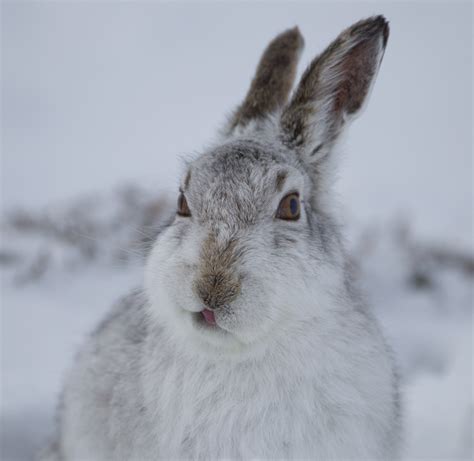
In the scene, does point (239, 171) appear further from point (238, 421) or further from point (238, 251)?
point (238, 421)

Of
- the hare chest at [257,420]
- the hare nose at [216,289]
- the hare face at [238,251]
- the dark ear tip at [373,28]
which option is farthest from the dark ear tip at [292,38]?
the hare chest at [257,420]

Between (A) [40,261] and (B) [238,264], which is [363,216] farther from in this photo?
(B) [238,264]

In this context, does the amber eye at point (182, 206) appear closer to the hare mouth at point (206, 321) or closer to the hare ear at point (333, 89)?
the hare mouth at point (206, 321)

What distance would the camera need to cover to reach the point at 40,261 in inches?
208

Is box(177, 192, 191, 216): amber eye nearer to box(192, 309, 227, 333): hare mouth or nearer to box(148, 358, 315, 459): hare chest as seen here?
box(192, 309, 227, 333): hare mouth

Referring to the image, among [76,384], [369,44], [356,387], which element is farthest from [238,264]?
[76,384]

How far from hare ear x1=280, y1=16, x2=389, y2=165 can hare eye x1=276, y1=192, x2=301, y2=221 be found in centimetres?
37

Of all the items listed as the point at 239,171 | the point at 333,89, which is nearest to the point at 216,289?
the point at 239,171

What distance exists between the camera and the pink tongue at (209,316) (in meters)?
1.77

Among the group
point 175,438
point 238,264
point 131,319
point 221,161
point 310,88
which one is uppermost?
point 310,88

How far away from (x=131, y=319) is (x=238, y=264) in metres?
1.04

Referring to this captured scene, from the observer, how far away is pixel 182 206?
215 centimetres

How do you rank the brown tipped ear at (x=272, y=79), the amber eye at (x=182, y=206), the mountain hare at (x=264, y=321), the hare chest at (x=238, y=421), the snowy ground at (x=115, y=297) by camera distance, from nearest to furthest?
the mountain hare at (x=264, y=321)
the hare chest at (x=238, y=421)
the amber eye at (x=182, y=206)
the brown tipped ear at (x=272, y=79)
the snowy ground at (x=115, y=297)

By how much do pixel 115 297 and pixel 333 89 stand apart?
10.6 ft
